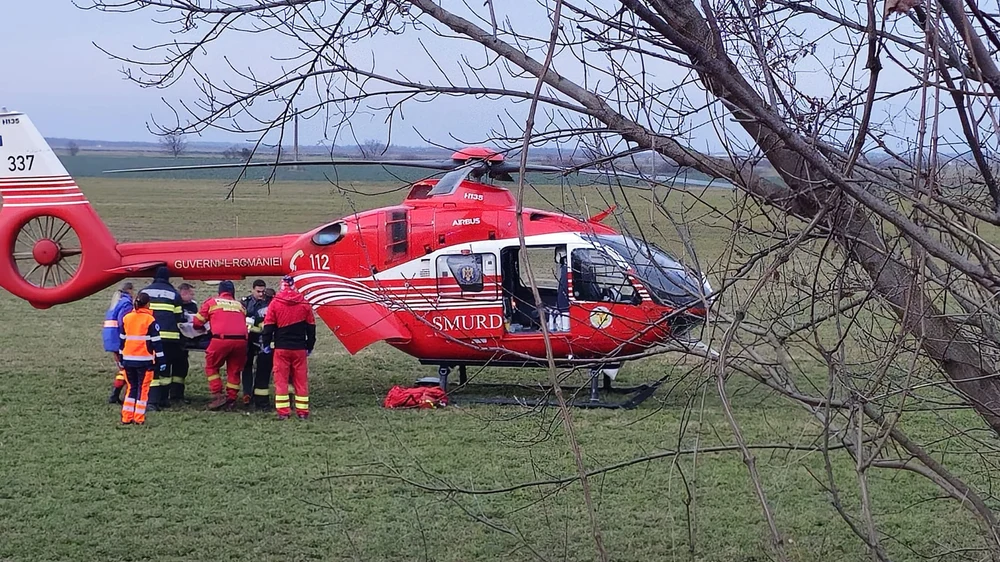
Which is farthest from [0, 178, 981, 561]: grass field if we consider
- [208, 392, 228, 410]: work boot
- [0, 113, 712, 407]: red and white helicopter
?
[0, 113, 712, 407]: red and white helicopter

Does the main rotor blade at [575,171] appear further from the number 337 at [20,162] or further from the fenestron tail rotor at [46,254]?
the number 337 at [20,162]

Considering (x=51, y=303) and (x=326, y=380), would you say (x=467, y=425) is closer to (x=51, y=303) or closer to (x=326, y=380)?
(x=326, y=380)

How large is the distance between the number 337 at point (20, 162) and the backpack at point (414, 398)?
4711 millimetres

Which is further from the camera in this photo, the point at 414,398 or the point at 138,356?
the point at 414,398

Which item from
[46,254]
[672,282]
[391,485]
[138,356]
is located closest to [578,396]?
[391,485]

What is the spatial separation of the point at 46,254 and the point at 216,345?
263 centimetres

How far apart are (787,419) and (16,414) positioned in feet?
22.7

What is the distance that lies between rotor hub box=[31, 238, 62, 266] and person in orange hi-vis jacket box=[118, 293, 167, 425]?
2.21 m

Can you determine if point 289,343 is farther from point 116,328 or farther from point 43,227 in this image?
point 43,227

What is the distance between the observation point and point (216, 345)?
10797mm

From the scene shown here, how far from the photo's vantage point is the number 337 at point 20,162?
12.3m

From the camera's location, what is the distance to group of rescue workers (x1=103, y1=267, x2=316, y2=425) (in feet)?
33.8

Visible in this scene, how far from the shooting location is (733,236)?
348 cm

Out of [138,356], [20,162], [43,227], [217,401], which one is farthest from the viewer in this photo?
[43,227]
